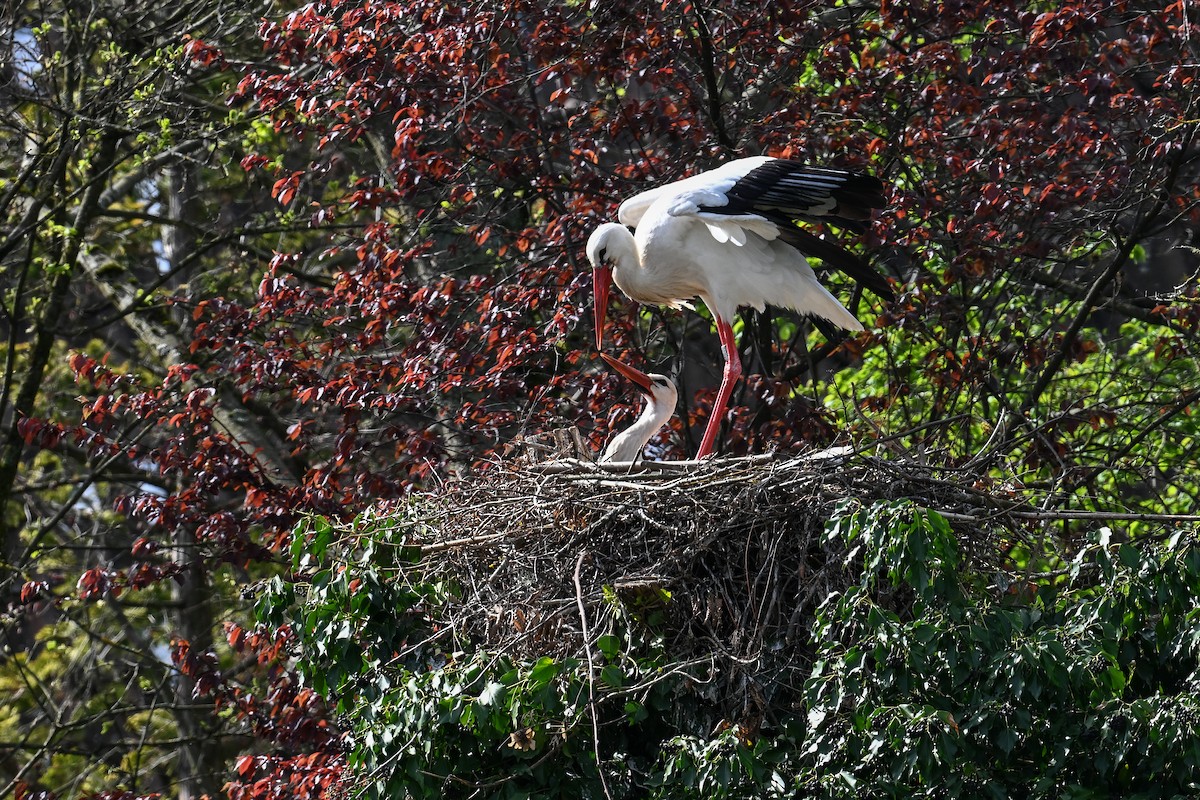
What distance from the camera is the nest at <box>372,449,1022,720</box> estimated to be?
19.7 feet

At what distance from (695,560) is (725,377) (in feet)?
6.72

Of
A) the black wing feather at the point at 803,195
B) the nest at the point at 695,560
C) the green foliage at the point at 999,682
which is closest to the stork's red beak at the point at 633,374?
the black wing feather at the point at 803,195

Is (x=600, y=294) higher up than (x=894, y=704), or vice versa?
(x=600, y=294)

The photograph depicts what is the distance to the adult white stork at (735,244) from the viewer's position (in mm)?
7312

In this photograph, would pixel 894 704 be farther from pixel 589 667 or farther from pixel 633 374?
pixel 633 374

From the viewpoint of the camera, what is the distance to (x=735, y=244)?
25.2 ft

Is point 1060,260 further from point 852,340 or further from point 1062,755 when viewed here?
point 1062,755

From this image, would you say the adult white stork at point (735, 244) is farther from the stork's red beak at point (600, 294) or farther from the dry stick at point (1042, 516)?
the dry stick at point (1042, 516)

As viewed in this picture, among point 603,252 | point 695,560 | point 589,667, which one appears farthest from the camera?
point 603,252

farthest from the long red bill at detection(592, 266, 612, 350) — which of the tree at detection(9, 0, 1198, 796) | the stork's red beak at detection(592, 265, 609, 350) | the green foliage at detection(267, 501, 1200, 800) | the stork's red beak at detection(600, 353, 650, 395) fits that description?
the green foliage at detection(267, 501, 1200, 800)

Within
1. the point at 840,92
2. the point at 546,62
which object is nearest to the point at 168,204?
the point at 546,62

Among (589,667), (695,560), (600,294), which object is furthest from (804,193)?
(589,667)

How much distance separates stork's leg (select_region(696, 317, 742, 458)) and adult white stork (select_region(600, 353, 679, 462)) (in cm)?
22

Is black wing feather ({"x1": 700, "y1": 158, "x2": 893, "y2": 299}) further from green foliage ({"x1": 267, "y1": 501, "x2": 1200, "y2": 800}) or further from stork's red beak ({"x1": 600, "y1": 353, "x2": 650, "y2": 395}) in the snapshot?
green foliage ({"x1": 267, "y1": 501, "x2": 1200, "y2": 800})
